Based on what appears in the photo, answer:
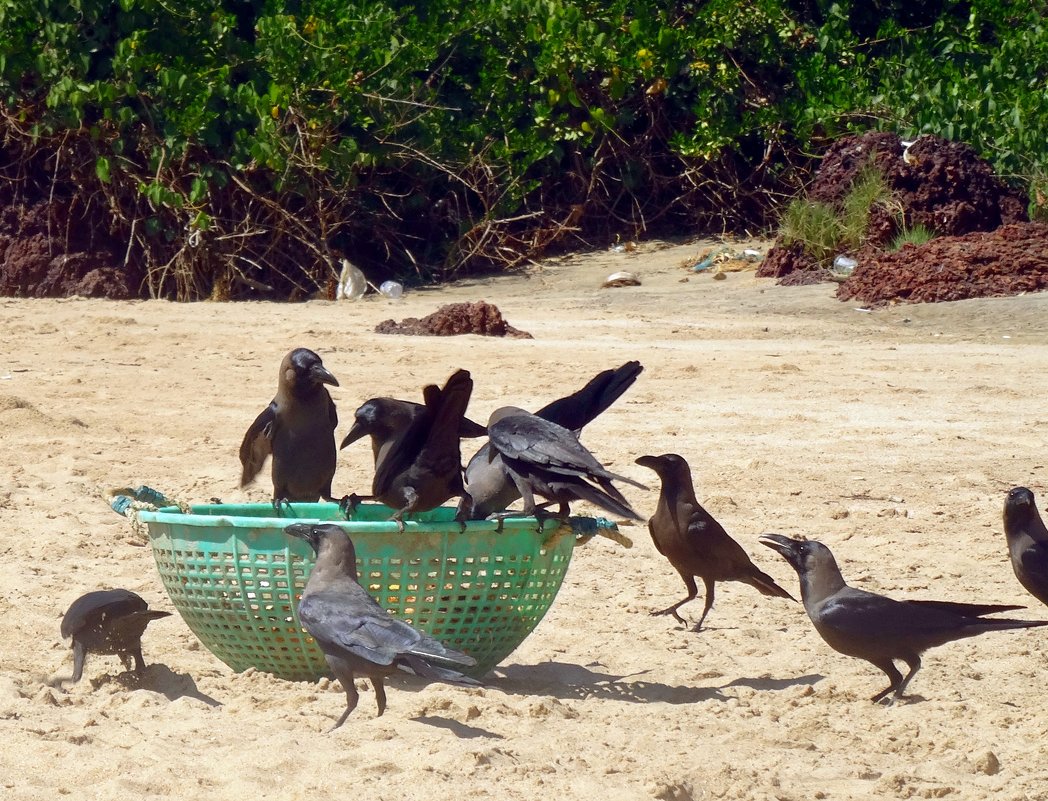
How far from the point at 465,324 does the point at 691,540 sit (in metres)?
6.05

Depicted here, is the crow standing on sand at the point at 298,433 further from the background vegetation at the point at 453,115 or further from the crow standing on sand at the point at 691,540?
the background vegetation at the point at 453,115

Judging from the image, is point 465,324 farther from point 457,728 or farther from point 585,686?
point 457,728

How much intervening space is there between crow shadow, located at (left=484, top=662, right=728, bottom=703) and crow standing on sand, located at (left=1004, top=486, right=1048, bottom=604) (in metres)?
1.13

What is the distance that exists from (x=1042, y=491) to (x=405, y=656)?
405 cm

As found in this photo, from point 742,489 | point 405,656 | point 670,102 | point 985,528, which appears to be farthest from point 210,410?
point 670,102

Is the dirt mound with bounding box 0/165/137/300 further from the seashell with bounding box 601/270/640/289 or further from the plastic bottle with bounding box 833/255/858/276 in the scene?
the plastic bottle with bounding box 833/255/858/276

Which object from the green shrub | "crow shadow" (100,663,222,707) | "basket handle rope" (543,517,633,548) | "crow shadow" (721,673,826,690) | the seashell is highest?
the green shrub

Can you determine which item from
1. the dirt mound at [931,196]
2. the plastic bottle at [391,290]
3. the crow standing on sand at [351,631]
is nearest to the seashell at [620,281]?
the dirt mound at [931,196]

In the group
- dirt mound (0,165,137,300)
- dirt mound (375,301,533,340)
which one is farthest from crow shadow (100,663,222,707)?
dirt mound (0,165,137,300)

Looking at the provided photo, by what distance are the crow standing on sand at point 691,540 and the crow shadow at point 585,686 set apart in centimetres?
48

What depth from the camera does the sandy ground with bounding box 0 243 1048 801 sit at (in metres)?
3.48

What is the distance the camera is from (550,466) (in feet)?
14.0

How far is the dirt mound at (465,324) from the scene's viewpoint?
35.3ft

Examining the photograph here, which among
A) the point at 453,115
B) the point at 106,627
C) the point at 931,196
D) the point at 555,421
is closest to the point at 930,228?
the point at 931,196
